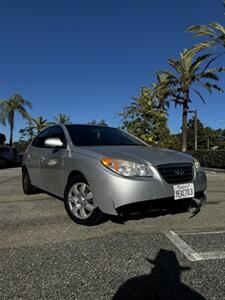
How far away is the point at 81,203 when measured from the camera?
16.5ft

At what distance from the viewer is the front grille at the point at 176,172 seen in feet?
15.2

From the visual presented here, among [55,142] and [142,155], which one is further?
[55,142]

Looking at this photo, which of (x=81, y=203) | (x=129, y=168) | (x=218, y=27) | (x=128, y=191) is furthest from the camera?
(x=218, y=27)

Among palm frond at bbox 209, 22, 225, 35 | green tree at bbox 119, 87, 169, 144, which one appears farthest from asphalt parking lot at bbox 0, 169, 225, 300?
green tree at bbox 119, 87, 169, 144

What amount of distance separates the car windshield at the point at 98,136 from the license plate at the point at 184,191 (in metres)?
1.45

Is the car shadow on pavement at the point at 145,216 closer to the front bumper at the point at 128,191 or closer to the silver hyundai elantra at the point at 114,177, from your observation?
the silver hyundai elantra at the point at 114,177

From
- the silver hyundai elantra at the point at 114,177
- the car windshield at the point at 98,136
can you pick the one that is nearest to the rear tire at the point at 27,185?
the silver hyundai elantra at the point at 114,177

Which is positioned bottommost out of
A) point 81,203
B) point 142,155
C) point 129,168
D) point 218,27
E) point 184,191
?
point 81,203

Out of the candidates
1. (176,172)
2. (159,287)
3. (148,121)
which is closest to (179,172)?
(176,172)

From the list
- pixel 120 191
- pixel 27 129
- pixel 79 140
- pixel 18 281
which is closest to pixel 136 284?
pixel 18 281

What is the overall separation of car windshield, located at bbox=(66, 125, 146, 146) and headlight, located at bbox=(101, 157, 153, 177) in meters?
1.12

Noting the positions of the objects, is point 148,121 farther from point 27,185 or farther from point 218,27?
point 27,185

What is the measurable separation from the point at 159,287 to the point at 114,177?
5.57 feet

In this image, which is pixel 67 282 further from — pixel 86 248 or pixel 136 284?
pixel 86 248
